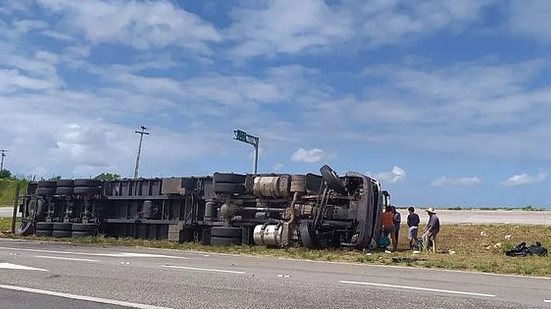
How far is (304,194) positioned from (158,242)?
527cm

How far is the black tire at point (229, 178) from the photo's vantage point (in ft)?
67.0

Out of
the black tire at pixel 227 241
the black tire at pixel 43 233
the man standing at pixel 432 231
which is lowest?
the black tire at pixel 43 233

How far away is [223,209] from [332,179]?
3.66m

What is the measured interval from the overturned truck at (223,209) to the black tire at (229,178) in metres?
0.03

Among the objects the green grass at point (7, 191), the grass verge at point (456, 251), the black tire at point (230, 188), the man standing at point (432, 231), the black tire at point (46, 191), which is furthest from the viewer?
the green grass at point (7, 191)

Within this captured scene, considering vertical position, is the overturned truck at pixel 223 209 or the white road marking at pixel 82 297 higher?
Answer: the overturned truck at pixel 223 209

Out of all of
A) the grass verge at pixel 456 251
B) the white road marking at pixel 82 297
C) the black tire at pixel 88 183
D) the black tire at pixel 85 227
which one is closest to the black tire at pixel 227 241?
the grass verge at pixel 456 251

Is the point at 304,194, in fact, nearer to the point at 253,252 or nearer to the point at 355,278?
the point at 253,252

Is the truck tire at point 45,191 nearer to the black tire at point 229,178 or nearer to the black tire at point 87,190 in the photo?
the black tire at point 87,190

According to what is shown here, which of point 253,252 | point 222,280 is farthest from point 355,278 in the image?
point 253,252

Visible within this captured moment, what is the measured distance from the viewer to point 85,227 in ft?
76.5

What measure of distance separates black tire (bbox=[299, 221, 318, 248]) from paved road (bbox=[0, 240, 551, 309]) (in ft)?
14.1

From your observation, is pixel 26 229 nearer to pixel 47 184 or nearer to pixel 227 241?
pixel 47 184

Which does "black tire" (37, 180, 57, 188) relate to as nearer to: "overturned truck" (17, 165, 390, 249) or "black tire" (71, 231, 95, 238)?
"overturned truck" (17, 165, 390, 249)
